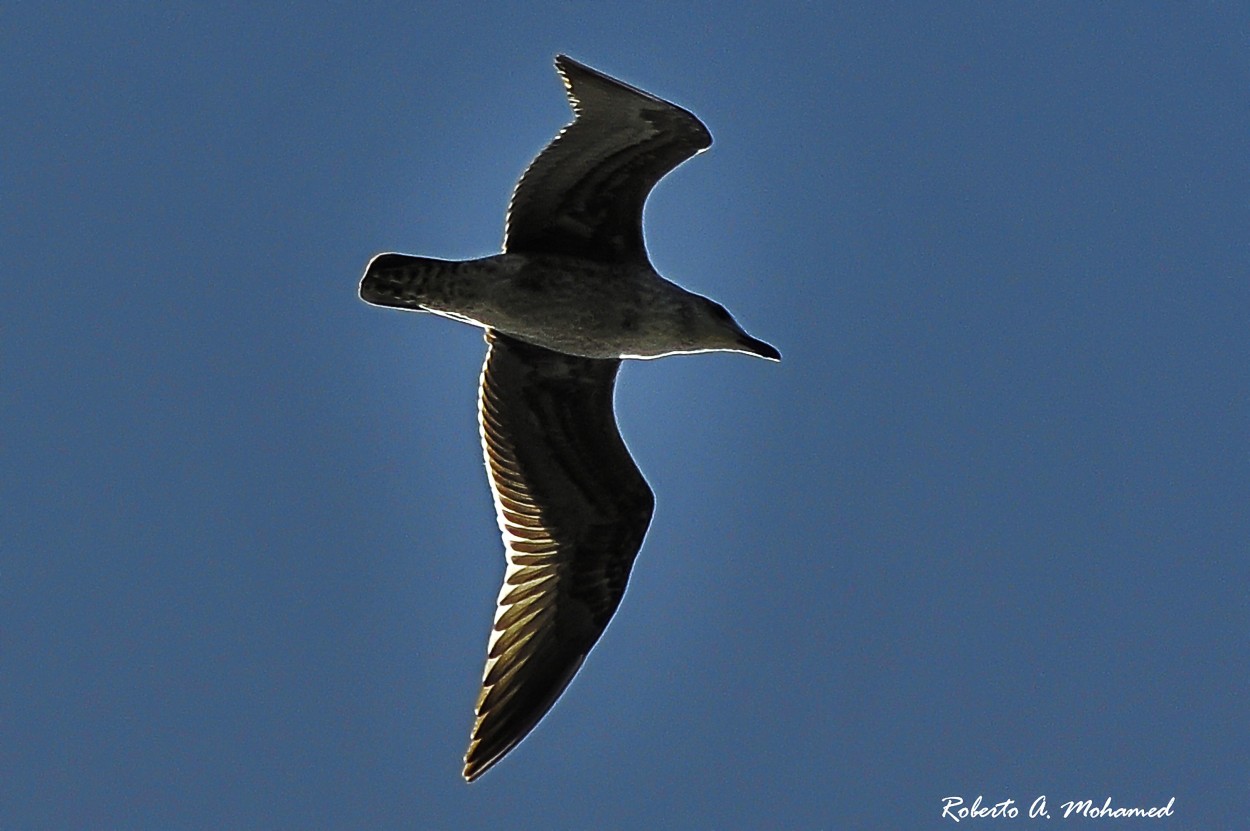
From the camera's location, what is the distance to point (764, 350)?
38.3ft

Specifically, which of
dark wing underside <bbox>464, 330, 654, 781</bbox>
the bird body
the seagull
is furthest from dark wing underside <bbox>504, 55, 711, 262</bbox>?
dark wing underside <bbox>464, 330, 654, 781</bbox>

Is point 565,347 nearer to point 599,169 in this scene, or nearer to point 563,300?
point 563,300

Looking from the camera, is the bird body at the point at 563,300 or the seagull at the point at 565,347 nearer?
the seagull at the point at 565,347

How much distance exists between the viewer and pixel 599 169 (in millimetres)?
11305

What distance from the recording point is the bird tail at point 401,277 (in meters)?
11.3

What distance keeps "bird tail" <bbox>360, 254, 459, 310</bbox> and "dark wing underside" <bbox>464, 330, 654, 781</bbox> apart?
36.0 inches

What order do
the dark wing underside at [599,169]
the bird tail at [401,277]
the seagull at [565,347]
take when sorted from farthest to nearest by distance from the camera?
the bird tail at [401,277]
the seagull at [565,347]
the dark wing underside at [599,169]

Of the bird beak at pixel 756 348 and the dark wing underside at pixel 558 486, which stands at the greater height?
the bird beak at pixel 756 348

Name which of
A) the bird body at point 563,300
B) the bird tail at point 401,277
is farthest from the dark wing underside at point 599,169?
the bird tail at point 401,277

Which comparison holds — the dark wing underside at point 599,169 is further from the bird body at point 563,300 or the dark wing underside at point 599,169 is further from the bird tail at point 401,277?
the bird tail at point 401,277

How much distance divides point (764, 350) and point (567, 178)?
1818mm

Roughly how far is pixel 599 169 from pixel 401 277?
5.02ft

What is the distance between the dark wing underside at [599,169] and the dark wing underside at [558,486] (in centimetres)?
92

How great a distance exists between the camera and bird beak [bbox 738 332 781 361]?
1165 cm
